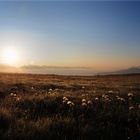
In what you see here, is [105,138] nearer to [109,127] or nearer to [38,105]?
[109,127]

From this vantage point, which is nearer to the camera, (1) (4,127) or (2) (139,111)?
(1) (4,127)

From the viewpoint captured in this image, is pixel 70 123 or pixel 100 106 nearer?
pixel 70 123

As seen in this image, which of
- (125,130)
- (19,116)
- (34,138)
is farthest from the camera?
(19,116)

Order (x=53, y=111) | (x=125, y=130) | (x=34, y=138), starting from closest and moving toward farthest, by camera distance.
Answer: (x=34, y=138), (x=125, y=130), (x=53, y=111)

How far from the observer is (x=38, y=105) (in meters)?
11.0

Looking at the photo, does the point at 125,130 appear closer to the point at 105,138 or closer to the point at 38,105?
the point at 105,138

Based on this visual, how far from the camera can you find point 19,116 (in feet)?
30.3

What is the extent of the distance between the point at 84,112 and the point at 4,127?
2877 mm

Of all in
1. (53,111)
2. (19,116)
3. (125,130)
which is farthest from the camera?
(53,111)

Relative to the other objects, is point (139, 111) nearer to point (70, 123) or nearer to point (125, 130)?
point (125, 130)

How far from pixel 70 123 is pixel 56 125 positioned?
44cm

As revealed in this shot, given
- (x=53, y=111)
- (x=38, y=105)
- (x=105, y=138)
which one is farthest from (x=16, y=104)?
(x=105, y=138)

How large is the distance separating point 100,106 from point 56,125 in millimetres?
2862

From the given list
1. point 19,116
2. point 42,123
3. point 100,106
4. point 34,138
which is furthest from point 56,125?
point 100,106
